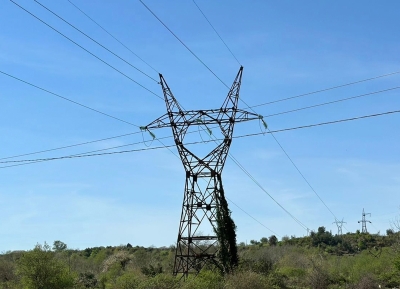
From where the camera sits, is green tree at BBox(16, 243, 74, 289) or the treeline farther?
green tree at BBox(16, 243, 74, 289)

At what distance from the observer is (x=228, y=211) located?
43250mm

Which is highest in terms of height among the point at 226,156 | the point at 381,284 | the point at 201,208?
the point at 226,156

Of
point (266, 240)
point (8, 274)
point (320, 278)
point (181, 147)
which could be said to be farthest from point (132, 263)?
point (266, 240)

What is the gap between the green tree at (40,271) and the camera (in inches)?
1855

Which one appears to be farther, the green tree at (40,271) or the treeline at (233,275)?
the green tree at (40,271)


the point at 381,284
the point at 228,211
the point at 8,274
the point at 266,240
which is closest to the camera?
the point at 228,211

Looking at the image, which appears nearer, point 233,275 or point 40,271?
point 233,275

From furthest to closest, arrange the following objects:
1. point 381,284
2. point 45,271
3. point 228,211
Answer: point 381,284
point 45,271
point 228,211

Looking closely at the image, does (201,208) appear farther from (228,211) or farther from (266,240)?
(266,240)

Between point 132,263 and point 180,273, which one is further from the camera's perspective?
point 132,263

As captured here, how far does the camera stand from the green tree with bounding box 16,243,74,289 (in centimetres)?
4712

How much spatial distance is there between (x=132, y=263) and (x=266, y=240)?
79.3 metres

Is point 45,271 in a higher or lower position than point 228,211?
lower

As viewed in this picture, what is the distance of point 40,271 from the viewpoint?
47.5 metres
